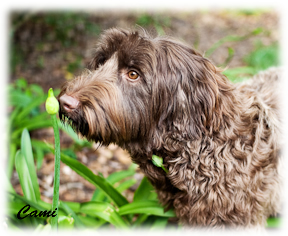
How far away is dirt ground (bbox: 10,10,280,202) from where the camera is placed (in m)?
4.11

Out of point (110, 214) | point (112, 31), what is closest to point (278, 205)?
point (110, 214)

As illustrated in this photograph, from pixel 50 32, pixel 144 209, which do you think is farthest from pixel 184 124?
pixel 50 32

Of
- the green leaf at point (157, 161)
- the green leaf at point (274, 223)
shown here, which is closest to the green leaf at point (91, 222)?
the green leaf at point (157, 161)

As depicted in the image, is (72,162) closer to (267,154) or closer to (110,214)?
(110,214)

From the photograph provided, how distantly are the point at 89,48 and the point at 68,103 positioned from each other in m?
5.61

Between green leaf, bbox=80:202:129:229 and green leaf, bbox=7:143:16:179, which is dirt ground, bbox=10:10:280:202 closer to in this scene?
green leaf, bbox=7:143:16:179

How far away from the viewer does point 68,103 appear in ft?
6.60

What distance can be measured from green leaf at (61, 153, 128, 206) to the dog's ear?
95 cm

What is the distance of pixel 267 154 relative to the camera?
2602 mm

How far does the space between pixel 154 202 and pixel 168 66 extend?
1.49m

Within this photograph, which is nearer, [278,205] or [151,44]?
[151,44]

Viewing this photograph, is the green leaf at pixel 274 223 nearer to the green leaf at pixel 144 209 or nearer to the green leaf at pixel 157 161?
the green leaf at pixel 144 209

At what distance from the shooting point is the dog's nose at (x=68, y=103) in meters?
2.01

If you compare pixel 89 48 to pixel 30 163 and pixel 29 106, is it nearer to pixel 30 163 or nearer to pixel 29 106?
pixel 29 106
